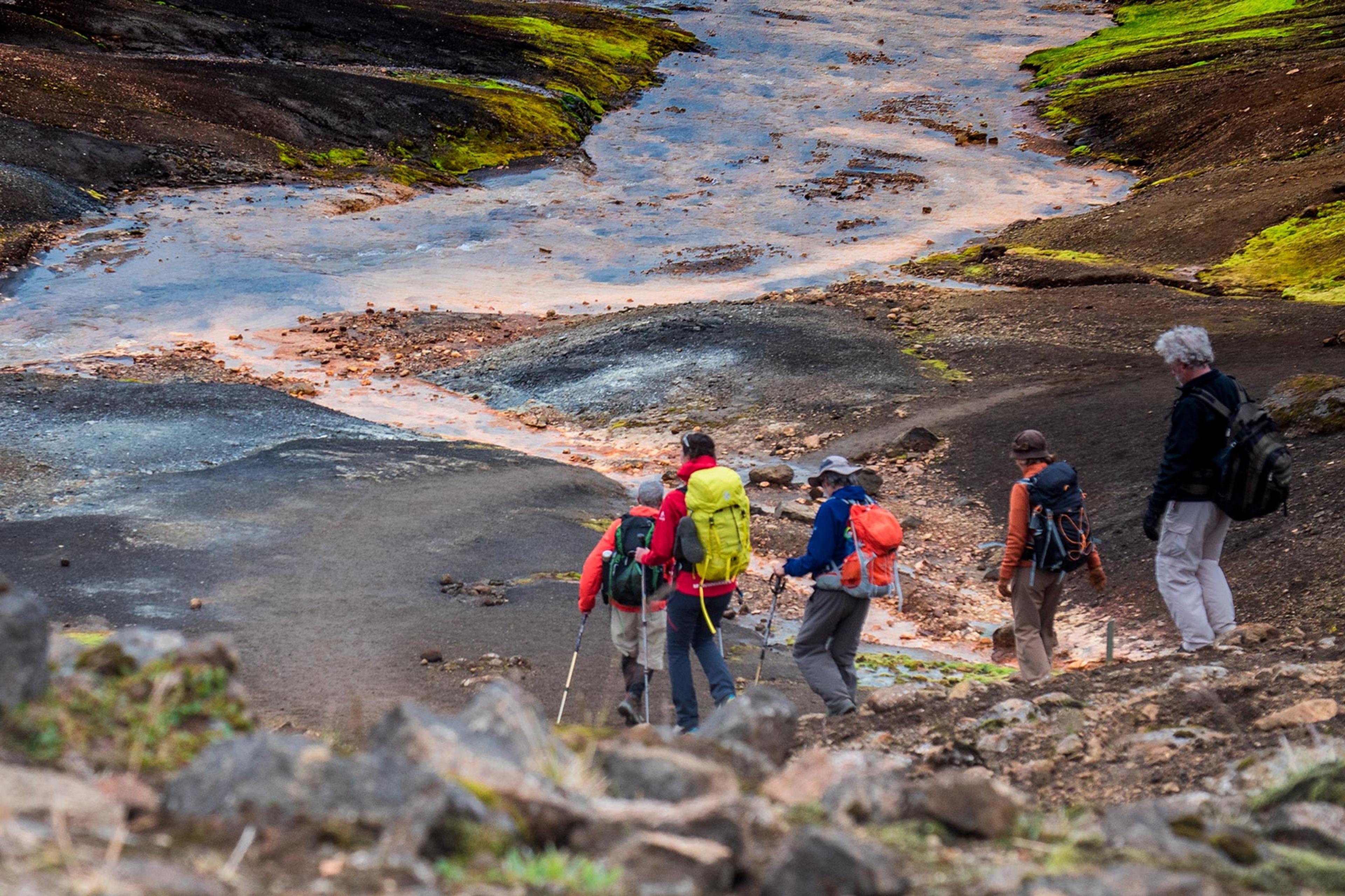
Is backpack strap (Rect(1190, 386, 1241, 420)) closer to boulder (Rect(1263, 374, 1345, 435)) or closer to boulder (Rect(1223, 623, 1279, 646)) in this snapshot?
boulder (Rect(1223, 623, 1279, 646))

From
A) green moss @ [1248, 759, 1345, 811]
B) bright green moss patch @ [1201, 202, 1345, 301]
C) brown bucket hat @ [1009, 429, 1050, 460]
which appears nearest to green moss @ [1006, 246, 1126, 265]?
bright green moss patch @ [1201, 202, 1345, 301]

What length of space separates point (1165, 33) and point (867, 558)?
3140 inches

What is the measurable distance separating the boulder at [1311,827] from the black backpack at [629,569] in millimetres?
4757

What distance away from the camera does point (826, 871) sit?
352 cm

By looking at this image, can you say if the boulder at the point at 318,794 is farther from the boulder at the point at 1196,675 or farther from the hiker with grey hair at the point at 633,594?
the boulder at the point at 1196,675

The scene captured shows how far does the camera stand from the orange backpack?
8.05m

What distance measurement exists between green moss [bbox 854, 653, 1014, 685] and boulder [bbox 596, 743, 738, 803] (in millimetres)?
6408

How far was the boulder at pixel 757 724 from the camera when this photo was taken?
4.95 m

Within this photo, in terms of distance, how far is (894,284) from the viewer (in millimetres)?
31797

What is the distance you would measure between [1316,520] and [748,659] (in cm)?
570

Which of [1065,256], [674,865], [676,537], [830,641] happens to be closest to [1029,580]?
[830,641]

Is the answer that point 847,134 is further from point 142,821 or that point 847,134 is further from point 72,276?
point 142,821

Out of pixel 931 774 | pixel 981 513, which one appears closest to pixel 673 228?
pixel 981 513

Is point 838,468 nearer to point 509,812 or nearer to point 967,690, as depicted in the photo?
point 967,690
